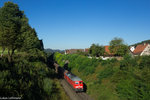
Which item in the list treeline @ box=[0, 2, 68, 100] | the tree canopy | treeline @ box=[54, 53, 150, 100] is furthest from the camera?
the tree canopy

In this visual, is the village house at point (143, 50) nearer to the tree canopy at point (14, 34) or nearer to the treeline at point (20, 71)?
the treeline at point (20, 71)

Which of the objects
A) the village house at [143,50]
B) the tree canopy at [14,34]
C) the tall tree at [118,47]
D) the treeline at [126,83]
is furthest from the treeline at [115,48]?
the tree canopy at [14,34]

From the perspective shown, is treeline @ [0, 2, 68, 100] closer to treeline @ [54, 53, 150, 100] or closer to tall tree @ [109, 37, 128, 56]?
treeline @ [54, 53, 150, 100]

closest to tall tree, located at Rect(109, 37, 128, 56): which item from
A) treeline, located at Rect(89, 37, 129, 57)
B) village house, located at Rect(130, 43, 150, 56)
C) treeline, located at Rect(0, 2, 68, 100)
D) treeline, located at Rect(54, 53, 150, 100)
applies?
treeline, located at Rect(89, 37, 129, 57)

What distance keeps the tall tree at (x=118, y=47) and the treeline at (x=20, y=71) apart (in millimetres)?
28956

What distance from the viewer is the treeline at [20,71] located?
35.7ft

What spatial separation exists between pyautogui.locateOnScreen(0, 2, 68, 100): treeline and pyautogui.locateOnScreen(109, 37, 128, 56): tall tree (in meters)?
29.0

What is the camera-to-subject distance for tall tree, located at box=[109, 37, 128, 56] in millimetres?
42037

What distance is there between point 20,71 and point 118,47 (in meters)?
38.0

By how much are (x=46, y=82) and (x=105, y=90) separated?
10319mm

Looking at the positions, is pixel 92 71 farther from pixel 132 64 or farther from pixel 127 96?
pixel 127 96

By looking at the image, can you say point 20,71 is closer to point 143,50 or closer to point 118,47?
point 118,47

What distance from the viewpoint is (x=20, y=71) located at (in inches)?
617

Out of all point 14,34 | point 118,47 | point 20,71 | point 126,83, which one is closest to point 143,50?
point 118,47
